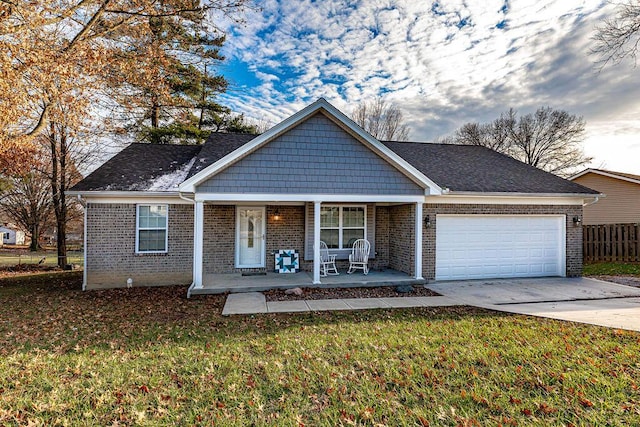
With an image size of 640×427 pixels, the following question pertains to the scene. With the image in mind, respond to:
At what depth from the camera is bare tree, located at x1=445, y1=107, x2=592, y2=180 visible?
29.7 metres

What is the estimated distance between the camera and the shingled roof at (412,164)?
9.71 metres

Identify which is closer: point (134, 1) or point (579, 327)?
point (579, 327)

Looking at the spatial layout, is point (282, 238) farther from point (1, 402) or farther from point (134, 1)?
point (134, 1)

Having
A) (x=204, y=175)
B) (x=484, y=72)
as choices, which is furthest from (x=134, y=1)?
(x=484, y=72)

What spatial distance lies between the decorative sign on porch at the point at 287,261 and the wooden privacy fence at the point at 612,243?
13.4 m

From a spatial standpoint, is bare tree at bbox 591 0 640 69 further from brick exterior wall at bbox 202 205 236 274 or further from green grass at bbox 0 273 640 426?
brick exterior wall at bbox 202 205 236 274

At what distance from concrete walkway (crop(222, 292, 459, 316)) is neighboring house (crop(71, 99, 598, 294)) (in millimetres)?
1109

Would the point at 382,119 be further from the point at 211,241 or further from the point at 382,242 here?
the point at 211,241

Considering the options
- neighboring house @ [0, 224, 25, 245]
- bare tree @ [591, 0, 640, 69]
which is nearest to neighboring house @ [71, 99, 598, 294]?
bare tree @ [591, 0, 640, 69]

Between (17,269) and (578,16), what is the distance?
1011 inches

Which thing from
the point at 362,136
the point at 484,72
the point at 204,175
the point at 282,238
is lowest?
the point at 282,238

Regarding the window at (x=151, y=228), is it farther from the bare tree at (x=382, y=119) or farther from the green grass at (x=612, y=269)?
the bare tree at (x=382, y=119)

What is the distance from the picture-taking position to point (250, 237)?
10719 mm

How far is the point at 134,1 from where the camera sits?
32.1ft
